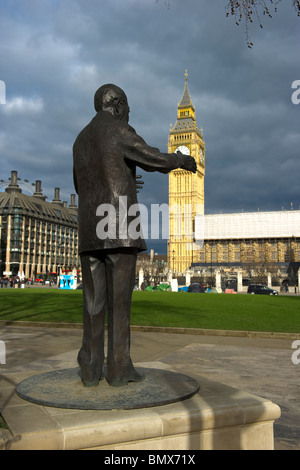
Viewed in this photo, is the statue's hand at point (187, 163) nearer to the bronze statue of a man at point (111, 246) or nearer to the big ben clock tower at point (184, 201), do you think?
the bronze statue of a man at point (111, 246)

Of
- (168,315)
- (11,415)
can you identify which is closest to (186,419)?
(11,415)

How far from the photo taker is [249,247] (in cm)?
11825

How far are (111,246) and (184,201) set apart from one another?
11979cm

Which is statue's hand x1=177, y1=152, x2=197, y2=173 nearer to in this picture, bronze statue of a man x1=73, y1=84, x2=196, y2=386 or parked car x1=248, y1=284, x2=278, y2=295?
bronze statue of a man x1=73, y1=84, x2=196, y2=386

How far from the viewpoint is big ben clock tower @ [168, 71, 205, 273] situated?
119 m

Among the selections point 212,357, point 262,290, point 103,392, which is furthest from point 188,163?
point 262,290

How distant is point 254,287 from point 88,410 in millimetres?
44493

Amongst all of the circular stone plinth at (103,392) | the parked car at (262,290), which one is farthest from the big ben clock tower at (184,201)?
the circular stone plinth at (103,392)

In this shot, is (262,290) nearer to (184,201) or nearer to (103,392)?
(103,392)

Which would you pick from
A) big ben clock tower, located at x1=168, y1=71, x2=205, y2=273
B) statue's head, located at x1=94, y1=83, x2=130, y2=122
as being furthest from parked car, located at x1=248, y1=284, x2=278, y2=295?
big ben clock tower, located at x1=168, y1=71, x2=205, y2=273

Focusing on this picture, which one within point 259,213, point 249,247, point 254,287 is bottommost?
point 254,287

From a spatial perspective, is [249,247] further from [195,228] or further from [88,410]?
[88,410]

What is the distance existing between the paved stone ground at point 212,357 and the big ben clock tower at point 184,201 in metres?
107

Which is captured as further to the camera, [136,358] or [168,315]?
[168,315]
